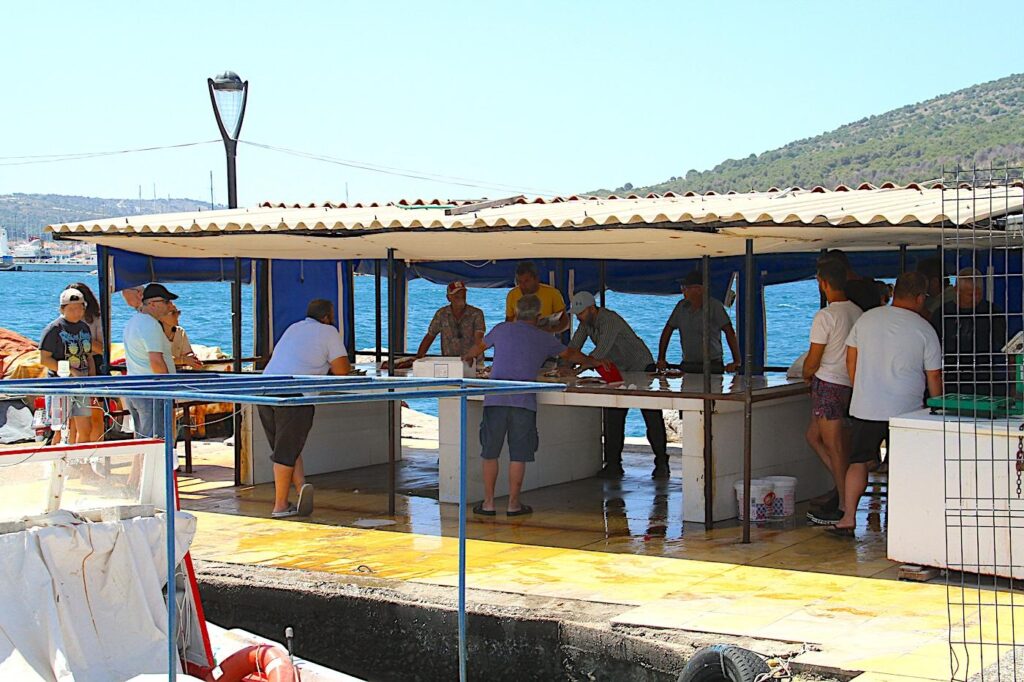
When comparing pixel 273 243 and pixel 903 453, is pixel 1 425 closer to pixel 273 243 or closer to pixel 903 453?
pixel 273 243

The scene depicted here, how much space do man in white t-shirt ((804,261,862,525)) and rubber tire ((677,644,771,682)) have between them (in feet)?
11.2

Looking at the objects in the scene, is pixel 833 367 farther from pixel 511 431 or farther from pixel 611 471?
pixel 611 471

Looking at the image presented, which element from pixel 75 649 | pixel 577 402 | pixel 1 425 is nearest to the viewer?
pixel 75 649

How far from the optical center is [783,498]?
32.6 feet

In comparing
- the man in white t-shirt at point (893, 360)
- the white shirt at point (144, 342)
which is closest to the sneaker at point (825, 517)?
the man in white t-shirt at point (893, 360)

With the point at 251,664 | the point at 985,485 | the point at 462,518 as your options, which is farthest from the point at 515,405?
the point at 462,518

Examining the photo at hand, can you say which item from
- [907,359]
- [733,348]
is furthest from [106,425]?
[907,359]

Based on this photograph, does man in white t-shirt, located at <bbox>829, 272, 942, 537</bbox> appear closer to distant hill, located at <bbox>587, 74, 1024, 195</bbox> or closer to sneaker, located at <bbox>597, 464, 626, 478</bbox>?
sneaker, located at <bbox>597, 464, 626, 478</bbox>

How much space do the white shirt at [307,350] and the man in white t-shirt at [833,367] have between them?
3663mm

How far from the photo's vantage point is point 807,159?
79.1 meters

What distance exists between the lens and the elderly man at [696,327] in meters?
12.3

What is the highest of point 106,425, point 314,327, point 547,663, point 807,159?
point 807,159

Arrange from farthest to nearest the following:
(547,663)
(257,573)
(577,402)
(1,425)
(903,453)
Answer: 1. (1,425)
2. (577,402)
3. (257,573)
4. (903,453)
5. (547,663)

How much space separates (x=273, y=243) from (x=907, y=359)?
5.36 metres
